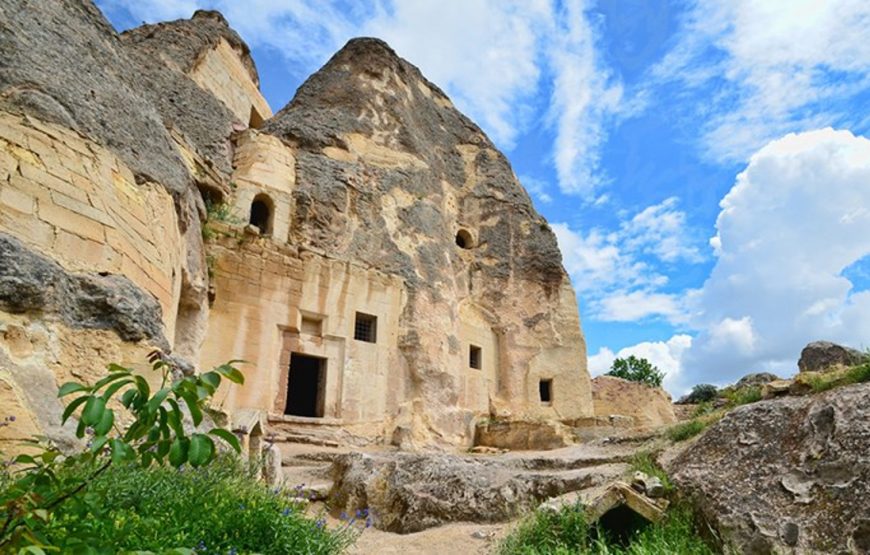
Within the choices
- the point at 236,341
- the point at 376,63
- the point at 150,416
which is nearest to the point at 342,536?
the point at 150,416

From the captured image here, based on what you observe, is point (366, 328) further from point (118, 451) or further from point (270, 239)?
point (118, 451)

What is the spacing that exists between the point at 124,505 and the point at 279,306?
401 inches

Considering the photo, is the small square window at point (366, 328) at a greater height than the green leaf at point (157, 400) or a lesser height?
greater

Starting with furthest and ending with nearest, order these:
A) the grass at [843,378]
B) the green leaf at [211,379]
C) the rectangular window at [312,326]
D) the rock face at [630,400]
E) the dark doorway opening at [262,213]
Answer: the rock face at [630,400], the dark doorway opening at [262,213], the rectangular window at [312,326], the grass at [843,378], the green leaf at [211,379]

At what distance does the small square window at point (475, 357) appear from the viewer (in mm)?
19141

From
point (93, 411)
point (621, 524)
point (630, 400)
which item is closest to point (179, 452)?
point (93, 411)

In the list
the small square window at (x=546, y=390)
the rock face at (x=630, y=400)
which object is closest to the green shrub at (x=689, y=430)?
the small square window at (x=546, y=390)

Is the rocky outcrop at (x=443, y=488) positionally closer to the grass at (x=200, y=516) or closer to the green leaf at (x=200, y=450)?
the grass at (x=200, y=516)

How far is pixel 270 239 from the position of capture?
1419 centimetres

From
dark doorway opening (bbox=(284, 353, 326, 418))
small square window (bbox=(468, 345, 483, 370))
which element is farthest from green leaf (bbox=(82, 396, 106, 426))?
small square window (bbox=(468, 345, 483, 370))

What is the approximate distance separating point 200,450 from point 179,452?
0.18 ft

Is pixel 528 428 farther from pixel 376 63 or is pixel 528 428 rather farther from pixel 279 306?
pixel 376 63

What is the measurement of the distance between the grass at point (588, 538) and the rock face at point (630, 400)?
58.9 ft

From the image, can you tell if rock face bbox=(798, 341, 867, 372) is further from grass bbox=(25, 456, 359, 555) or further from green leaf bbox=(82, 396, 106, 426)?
green leaf bbox=(82, 396, 106, 426)
